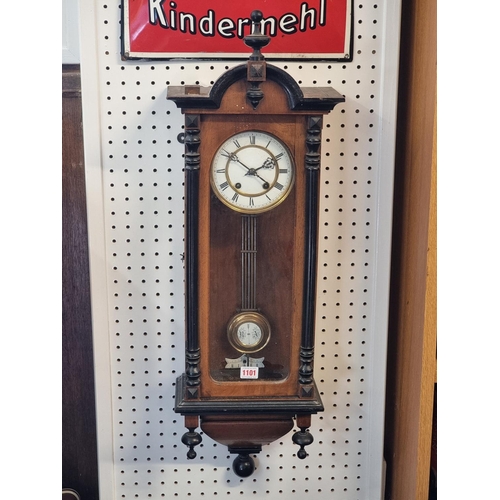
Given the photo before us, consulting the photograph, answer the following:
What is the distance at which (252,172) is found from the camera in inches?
49.5

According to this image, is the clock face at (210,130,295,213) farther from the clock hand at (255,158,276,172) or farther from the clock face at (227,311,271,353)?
the clock face at (227,311,271,353)

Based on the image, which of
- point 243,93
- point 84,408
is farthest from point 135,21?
point 84,408

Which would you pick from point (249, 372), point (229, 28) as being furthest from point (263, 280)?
point (229, 28)

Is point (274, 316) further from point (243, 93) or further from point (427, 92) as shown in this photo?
point (427, 92)

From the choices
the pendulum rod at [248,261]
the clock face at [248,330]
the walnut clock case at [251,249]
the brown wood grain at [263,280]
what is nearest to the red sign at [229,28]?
the walnut clock case at [251,249]

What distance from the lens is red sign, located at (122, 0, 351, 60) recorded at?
1.36m

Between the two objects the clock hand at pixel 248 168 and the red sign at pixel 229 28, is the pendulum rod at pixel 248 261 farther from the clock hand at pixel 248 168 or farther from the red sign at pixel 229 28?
the red sign at pixel 229 28

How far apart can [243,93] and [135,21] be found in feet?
1.18

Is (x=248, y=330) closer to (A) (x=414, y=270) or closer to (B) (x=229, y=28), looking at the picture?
(A) (x=414, y=270)

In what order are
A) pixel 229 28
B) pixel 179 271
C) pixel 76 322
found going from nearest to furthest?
pixel 229 28 < pixel 179 271 < pixel 76 322

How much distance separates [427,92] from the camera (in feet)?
4.28

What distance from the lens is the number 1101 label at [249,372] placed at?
134 centimetres

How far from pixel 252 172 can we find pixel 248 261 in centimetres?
20

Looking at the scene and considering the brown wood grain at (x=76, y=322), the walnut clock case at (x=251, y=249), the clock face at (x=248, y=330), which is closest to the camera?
the walnut clock case at (x=251, y=249)
